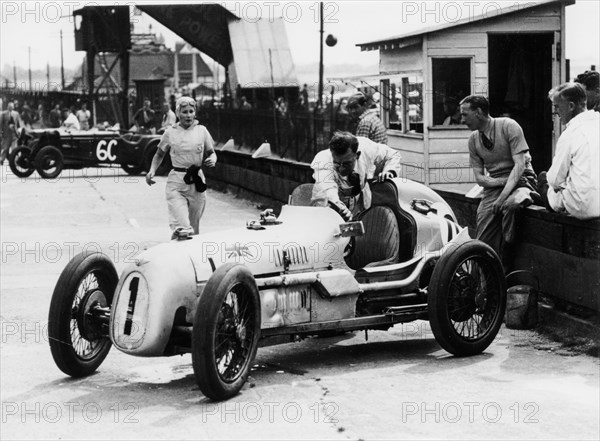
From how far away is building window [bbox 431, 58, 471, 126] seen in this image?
16.9m

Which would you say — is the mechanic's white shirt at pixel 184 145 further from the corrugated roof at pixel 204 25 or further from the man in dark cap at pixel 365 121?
the corrugated roof at pixel 204 25

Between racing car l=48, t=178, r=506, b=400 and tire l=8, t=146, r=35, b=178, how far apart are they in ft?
67.8

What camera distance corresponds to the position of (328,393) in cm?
705

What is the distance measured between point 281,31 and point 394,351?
35122 mm

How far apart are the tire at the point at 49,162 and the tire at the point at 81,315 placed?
20226 mm

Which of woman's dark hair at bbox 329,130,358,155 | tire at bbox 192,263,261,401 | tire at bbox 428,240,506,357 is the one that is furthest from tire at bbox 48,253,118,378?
tire at bbox 428,240,506,357

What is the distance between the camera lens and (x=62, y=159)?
27.9m

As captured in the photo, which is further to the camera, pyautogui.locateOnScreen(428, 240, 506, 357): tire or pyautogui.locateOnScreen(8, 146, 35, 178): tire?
pyautogui.locateOnScreen(8, 146, 35, 178): tire

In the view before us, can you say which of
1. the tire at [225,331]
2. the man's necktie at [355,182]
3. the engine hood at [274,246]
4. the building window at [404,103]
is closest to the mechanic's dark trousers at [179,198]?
the man's necktie at [355,182]

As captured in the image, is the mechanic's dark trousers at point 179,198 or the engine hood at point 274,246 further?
the mechanic's dark trousers at point 179,198

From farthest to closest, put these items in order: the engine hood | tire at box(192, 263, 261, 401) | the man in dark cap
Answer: the man in dark cap
the engine hood
tire at box(192, 263, 261, 401)

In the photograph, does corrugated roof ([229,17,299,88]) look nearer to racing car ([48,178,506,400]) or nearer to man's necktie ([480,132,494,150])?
man's necktie ([480,132,494,150])

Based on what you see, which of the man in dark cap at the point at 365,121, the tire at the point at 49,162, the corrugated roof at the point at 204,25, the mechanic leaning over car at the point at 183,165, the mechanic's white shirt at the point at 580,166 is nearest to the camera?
the mechanic's white shirt at the point at 580,166

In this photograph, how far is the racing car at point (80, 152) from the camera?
27.9m
